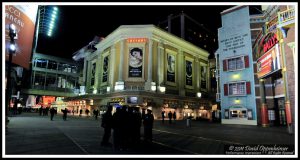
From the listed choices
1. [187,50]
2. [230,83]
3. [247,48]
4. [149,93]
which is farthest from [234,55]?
[187,50]

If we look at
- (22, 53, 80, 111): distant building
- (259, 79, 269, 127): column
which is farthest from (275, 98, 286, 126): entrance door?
(22, 53, 80, 111): distant building

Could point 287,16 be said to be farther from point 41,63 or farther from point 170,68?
point 41,63

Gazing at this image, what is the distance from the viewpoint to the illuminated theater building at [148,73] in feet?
132

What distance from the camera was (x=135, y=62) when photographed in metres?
41.8

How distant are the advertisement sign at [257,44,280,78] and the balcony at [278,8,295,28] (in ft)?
10.7

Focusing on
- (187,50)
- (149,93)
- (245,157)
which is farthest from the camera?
(187,50)

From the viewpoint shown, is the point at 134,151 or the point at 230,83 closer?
the point at 134,151

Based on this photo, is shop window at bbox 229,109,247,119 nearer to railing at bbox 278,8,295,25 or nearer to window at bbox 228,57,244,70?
window at bbox 228,57,244,70

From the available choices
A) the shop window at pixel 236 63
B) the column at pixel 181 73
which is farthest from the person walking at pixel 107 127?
the column at pixel 181 73

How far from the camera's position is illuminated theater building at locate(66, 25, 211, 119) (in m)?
40.2

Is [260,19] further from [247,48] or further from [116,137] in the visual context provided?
[116,137]

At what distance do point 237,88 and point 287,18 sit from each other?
16.1 metres

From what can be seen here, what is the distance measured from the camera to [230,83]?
3088 centimetres

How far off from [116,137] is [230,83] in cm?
2604
